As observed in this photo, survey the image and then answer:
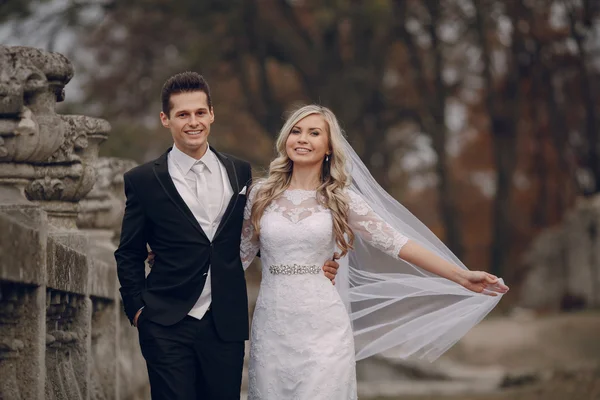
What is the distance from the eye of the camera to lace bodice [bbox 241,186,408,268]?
5.98 metres

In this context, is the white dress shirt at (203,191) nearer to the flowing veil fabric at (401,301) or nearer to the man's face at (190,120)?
the man's face at (190,120)

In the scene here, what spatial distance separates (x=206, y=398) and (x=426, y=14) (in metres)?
21.7

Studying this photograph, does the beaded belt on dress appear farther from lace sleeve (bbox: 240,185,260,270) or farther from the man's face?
the man's face

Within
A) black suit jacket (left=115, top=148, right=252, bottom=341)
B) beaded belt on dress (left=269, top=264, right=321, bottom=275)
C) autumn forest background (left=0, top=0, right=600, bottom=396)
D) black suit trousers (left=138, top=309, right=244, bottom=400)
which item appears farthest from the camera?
autumn forest background (left=0, top=0, right=600, bottom=396)

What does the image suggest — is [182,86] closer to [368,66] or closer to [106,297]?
[106,297]

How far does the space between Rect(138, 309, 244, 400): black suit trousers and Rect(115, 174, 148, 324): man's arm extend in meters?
0.10

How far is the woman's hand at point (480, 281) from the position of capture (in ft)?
19.5

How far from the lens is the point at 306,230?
5984 millimetres

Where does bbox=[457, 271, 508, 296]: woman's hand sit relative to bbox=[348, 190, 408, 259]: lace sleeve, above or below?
below

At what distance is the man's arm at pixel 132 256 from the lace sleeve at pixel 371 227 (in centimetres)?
120

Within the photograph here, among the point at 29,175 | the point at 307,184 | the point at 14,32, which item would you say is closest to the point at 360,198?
the point at 307,184

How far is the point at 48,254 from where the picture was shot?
507 cm

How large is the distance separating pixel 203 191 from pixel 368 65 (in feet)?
67.6

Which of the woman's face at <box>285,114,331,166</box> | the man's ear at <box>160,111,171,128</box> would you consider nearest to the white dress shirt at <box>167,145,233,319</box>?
the man's ear at <box>160,111,171,128</box>
